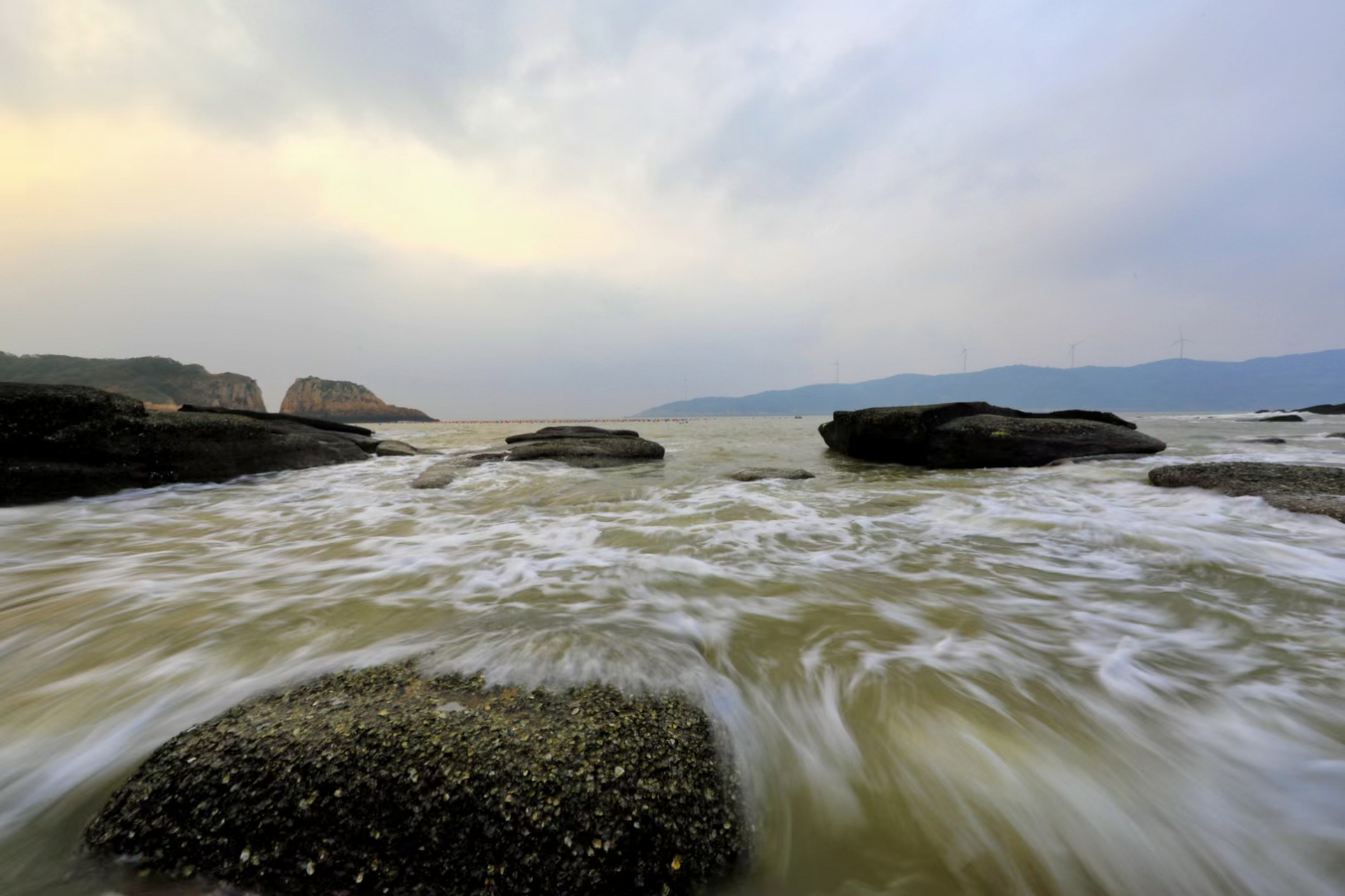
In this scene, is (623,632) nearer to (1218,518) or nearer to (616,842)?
(616,842)

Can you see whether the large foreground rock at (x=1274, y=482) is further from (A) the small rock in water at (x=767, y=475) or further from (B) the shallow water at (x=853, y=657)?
(A) the small rock in water at (x=767, y=475)

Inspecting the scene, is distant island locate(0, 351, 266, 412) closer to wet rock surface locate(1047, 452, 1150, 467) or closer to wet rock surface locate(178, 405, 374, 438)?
wet rock surface locate(178, 405, 374, 438)

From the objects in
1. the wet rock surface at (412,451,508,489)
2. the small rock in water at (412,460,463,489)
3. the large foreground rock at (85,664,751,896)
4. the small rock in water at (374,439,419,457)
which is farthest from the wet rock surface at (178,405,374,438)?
the large foreground rock at (85,664,751,896)

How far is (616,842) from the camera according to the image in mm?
1102

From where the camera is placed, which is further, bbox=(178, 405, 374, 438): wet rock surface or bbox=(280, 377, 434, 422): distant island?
bbox=(280, 377, 434, 422): distant island

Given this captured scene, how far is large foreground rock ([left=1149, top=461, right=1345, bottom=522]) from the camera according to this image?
4.22 m

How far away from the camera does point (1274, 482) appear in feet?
16.3

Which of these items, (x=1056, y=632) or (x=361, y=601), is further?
(x=361, y=601)

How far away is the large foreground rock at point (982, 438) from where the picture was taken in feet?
28.7

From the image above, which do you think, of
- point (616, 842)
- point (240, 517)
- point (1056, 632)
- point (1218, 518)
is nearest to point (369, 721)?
point (616, 842)

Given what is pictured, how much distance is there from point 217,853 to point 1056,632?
3219 mm

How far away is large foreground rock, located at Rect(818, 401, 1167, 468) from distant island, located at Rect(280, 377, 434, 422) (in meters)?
94.1

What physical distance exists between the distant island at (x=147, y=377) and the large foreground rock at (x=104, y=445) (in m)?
66.3

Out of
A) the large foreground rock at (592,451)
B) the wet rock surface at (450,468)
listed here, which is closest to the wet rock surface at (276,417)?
the wet rock surface at (450,468)
